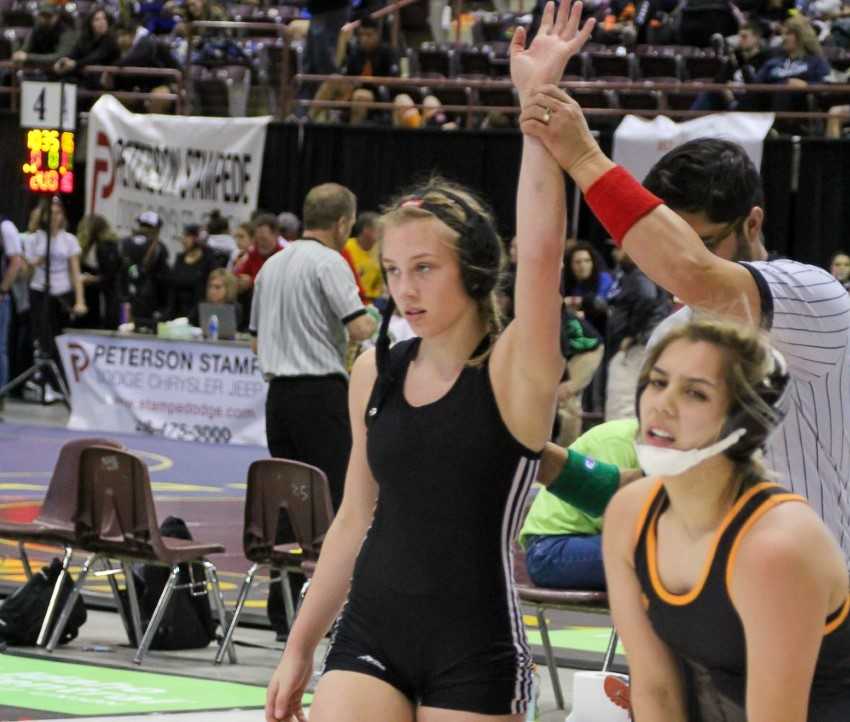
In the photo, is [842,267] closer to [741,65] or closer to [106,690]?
[741,65]

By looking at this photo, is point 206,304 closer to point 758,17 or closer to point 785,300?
point 758,17

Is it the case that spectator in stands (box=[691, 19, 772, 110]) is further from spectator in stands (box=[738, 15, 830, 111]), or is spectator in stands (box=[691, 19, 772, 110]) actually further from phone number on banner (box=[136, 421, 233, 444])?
phone number on banner (box=[136, 421, 233, 444])

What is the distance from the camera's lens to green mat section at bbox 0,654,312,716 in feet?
20.7

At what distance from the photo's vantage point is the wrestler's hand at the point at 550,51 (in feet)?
10.2

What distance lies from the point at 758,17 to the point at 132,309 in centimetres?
774

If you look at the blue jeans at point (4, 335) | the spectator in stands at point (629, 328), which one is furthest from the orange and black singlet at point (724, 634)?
the blue jeans at point (4, 335)

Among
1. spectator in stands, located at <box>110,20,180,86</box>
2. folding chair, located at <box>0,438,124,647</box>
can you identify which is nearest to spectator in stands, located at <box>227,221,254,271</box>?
spectator in stands, located at <box>110,20,180,86</box>

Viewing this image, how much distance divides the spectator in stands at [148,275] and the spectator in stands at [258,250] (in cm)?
135

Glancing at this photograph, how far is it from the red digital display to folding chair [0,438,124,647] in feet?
29.8

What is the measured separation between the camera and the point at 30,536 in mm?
8203

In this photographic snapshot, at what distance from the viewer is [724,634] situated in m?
2.56

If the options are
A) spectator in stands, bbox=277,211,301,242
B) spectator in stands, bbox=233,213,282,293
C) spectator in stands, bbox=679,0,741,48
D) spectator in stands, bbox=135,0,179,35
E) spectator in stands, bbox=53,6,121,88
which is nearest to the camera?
spectator in stands, bbox=233,213,282,293

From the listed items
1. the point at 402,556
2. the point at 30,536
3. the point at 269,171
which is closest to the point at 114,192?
the point at 269,171

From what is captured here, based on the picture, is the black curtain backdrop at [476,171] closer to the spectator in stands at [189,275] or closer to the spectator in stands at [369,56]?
the spectator in stands at [369,56]
